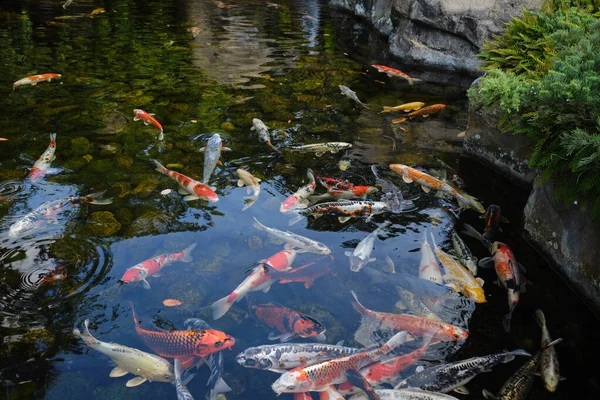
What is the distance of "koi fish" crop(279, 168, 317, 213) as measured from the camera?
639cm

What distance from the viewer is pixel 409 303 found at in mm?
4953

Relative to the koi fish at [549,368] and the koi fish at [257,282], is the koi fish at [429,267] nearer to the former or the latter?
the koi fish at [549,368]

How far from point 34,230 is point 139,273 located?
1.61m

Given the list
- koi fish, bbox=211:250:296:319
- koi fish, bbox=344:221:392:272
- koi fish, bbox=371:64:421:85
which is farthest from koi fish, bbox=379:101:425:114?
koi fish, bbox=211:250:296:319

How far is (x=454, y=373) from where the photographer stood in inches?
161

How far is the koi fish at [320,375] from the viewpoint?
3.85 meters

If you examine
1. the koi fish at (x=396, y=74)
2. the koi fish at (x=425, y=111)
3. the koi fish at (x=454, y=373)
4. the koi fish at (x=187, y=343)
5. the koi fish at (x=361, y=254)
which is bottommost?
the koi fish at (x=187, y=343)

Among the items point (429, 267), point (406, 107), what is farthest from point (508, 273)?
point (406, 107)

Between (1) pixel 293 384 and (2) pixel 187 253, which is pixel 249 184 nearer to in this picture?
(2) pixel 187 253

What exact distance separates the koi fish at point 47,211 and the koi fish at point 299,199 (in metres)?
2.29

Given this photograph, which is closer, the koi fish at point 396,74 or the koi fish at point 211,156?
the koi fish at point 211,156

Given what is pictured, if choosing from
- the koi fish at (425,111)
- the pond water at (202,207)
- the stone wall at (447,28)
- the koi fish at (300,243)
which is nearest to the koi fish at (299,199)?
the pond water at (202,207)

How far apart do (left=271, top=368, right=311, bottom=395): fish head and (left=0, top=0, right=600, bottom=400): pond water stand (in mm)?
243

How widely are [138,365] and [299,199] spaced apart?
122 inches
